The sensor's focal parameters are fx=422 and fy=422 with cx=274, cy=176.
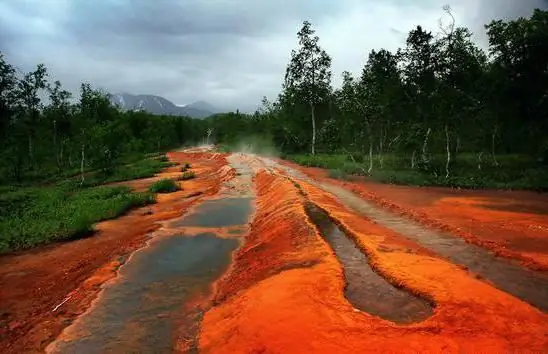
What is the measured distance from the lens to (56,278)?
12273 mm

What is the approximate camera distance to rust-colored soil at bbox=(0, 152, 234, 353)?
8.94 meters

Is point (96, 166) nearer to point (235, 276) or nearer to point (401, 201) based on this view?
point (401, 201)

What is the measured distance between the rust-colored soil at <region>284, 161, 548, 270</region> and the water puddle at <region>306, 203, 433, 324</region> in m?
4.24

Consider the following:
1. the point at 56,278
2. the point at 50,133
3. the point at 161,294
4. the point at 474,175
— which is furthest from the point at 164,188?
the point at 50,133

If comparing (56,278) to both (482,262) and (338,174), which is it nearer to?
(482,262)

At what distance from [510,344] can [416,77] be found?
3125cm

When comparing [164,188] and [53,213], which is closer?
[53,213]

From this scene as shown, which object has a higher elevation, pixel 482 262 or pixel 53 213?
pixel 482 262

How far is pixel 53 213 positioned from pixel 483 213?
20698 millimetres

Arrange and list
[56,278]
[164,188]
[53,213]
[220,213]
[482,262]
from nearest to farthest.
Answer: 1. [482,262]
2. [56,278]
3. [220,213]
4. [53,213]
5. [164,188]

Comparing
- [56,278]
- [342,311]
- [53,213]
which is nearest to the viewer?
[342,311]

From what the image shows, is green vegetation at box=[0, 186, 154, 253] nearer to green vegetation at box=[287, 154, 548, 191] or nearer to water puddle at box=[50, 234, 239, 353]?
water puddle at box=[50, 234, 239, 353]

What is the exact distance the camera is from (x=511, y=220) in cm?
1658

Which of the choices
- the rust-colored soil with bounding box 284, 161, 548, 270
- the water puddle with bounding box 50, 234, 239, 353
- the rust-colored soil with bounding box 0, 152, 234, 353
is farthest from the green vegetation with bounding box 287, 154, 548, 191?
the water puddle with bounding box 50, 234, 239, 353
